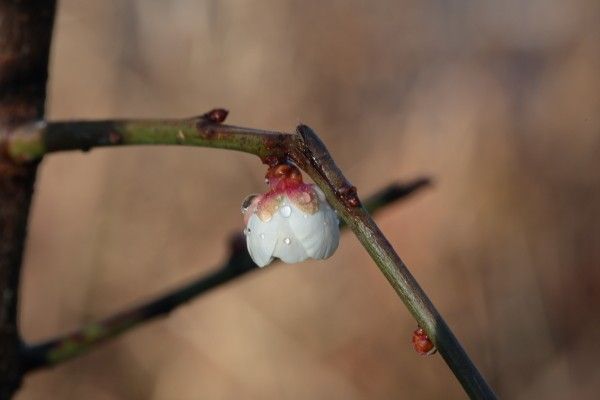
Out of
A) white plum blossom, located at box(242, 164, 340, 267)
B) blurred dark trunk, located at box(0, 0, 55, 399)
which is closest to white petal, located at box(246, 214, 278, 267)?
white plum blossom, located at box(242, 164, 340, 267)

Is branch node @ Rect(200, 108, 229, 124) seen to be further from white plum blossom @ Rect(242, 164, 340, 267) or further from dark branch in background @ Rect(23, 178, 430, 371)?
dark branch in background @ Rect(23, 178, 430, 371)

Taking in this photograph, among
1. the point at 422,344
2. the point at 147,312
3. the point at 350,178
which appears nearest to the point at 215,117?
the point at 422,344

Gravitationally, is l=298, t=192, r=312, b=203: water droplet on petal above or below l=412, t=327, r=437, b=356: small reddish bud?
above

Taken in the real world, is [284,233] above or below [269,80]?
above

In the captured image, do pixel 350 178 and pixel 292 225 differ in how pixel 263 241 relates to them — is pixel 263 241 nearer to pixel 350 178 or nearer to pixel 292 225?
pixel 292 225

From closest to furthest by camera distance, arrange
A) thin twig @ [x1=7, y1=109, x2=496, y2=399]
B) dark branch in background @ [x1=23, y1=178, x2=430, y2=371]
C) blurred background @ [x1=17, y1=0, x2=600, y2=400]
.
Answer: thin twig @ [x1=7, y1=109, x2=496, y2=399] → dark branch in background @ [x1=23, y1=178, x2=430, y2=371] → blurred background @ [x1=17, y1=0, x2=600, y2=400]

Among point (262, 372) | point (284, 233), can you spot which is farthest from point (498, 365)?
point (284, 233)

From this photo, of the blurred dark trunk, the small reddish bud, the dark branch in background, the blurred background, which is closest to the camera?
the small reddish bud

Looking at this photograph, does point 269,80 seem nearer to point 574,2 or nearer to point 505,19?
point 505,19
